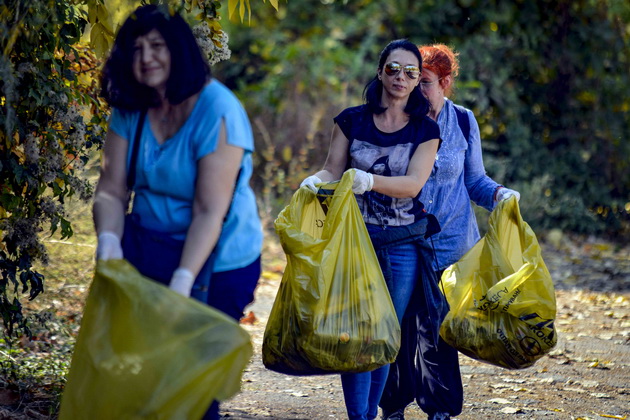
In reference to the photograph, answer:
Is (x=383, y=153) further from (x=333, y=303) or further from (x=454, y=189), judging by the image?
(x=333, y=303)

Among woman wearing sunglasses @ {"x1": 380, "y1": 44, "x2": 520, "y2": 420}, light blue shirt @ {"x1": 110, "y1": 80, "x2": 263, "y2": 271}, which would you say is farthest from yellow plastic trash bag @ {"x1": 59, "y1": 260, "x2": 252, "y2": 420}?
woman wearing sunglasses @ {"x1": 380, "y1": 44, "x2": 520, "y2": 420}

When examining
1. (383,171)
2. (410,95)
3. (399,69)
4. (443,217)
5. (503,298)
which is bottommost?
(503,298)

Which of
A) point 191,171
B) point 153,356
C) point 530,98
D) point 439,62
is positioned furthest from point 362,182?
point 530,98

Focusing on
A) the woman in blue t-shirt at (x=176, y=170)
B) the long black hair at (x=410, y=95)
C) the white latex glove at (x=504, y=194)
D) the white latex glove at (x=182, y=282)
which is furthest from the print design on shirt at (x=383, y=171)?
the white latex glove at (x=182, y=282)

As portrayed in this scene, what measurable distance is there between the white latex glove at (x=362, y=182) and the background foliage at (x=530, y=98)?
638cm

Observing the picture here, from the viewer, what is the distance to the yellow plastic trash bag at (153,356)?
215 cm

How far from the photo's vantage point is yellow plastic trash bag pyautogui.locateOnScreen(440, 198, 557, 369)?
339 cm

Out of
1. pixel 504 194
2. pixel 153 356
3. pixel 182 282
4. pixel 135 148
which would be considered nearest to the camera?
pixel 153 356

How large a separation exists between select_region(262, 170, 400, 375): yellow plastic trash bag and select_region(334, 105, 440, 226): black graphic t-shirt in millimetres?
228

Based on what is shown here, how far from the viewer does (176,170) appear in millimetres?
2367

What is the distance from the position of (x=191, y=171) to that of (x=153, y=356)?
0.53 metres

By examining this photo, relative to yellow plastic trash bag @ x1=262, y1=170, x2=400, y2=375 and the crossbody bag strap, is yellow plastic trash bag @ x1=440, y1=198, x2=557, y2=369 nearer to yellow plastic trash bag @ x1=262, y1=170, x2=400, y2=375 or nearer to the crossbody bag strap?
yellow plastic trash bag @ x1=262, y1=170, x2=400, y2=375

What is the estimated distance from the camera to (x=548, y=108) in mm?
10438

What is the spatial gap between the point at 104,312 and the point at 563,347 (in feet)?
13.6
